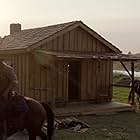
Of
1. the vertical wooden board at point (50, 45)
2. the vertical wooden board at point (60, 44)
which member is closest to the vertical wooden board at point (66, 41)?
the vertical wooden board at point (60, 44)

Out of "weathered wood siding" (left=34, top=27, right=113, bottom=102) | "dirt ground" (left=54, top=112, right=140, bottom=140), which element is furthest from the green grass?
"weathered wood siding" (left=34, top=27, right=113, bottom=102)

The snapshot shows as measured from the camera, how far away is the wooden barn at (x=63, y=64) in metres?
17.4

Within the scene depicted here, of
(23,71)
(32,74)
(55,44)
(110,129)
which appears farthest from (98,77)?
(110,129)

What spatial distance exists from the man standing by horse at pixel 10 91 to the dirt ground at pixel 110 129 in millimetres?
3879

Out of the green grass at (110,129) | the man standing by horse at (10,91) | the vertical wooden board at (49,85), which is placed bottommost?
the green grass at (110,129)

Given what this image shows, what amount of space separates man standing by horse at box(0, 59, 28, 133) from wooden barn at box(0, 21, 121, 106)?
8.02 meters

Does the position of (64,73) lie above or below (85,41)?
below

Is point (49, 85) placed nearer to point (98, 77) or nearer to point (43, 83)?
point (43, 83)

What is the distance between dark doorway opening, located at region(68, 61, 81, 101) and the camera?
1936cm

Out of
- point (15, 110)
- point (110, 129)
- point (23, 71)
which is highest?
point (23, 71)

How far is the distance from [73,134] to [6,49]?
768 centimetres

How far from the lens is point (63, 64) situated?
60.6 ft

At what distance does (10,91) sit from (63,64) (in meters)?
10.3

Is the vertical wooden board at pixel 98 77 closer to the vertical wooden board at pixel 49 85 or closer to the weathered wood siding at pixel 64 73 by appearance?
the weathered wood siding at pixel 64 73
